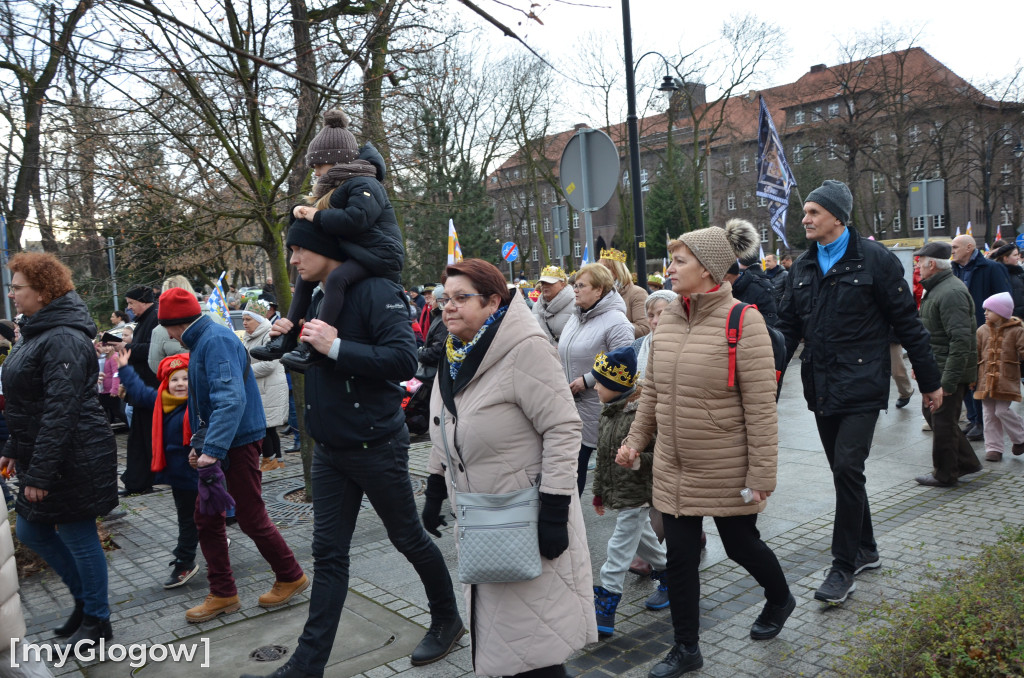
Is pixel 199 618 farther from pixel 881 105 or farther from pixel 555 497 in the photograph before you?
pixel 881 105

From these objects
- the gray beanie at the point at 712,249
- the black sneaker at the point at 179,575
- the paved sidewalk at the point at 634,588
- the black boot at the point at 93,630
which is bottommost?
the paved sidewalk at the point at 634,588

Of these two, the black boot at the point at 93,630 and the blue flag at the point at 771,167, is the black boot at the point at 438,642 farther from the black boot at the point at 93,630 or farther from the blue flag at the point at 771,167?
the blue flag at the point at 771,167

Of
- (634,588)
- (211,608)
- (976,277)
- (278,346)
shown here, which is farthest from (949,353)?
(211,608)

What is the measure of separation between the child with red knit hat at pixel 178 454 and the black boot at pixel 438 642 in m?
1.93

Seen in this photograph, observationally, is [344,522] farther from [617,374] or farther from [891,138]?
[891,138]

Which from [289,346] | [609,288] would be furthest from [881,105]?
[289,346]

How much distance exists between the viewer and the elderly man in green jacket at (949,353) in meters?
6.80

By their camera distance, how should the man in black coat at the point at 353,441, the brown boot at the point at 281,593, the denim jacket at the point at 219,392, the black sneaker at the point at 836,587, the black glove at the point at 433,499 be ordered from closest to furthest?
the black glove at the point at 433,499 < the man in black coat at the point at 353,441 < the black sneaker at the point at 836,587 < the denim jacket at the point at 219,392 < the brown boot at the point at 281,593

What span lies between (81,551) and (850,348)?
4.47m

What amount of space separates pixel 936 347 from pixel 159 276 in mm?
7272

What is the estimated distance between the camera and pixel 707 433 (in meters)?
3.84

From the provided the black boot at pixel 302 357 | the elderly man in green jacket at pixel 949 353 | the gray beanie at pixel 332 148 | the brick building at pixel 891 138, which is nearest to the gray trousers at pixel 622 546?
the black boot at pixel 302 357

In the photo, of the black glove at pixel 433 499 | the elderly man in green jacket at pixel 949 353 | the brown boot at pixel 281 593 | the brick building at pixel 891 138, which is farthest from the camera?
the brick building at pixel 891 138

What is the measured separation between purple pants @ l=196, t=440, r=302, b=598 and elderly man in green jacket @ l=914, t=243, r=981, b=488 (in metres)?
5.31
